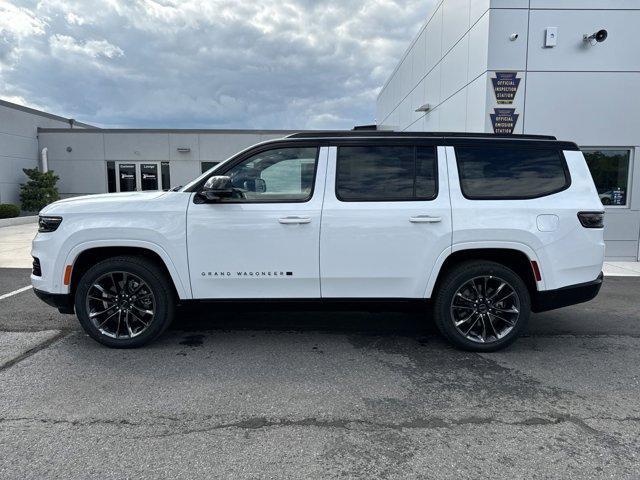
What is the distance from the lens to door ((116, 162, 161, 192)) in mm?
19797

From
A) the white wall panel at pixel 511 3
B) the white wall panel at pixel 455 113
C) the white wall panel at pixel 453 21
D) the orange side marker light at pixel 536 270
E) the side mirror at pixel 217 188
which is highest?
the white wall panel at pixel 453 21

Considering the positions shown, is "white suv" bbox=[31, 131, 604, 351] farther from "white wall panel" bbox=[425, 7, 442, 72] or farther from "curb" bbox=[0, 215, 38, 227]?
"curb" bbox=[0, 215, 38, 227]

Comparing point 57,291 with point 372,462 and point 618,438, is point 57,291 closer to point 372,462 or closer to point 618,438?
point 372,462

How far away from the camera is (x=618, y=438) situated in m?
2.87

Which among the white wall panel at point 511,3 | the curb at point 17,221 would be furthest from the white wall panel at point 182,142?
the white wall panel at point 511,3

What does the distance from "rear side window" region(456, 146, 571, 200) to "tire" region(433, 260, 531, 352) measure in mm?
711

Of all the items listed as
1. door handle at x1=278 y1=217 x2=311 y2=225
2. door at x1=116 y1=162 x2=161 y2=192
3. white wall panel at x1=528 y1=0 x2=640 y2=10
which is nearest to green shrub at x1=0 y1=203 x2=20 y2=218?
door at x1=116 y1=162 x2=161 y2=192

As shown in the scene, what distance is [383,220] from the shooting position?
13.2 ft

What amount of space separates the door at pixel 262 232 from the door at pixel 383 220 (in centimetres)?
15

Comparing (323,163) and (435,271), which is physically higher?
(323,163)

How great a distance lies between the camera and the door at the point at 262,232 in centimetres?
405

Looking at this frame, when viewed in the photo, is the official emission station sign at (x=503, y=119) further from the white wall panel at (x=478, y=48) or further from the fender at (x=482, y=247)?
the fender at (x=482, y=247)

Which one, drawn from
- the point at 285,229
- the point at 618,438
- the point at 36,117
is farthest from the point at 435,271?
the point at 36,117

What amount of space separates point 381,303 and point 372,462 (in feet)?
5.92
